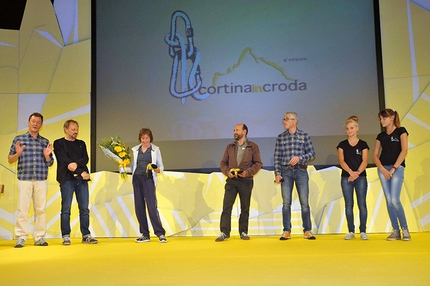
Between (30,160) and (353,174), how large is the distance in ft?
11.6

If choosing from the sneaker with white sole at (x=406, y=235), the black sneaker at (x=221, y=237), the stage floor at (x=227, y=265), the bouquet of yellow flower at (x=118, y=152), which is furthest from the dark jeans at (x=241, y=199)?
the sneaker with white sole at (x=406, y=235)

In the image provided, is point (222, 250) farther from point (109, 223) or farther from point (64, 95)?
point (64, 95)

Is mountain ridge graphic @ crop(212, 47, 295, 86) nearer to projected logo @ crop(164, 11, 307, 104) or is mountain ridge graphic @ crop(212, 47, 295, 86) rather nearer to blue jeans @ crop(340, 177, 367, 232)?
projected logo @ crop(164, 11, 307, 104)

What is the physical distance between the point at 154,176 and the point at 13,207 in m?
2.30

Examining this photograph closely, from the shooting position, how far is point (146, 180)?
18.4ft

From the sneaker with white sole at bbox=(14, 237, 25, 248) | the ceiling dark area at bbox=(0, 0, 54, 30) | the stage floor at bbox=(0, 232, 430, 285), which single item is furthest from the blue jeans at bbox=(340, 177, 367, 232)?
the ceiling dark area at bbox=(0, 0, 54, 30)

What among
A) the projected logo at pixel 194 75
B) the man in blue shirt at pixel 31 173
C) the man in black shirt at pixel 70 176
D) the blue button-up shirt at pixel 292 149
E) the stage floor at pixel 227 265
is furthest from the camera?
the projected logo at pixel 194 75

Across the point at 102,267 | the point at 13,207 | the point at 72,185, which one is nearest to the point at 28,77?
the point at 13,207

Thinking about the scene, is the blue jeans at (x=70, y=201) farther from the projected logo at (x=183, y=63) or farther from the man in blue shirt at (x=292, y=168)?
the man in blue shirt at (x=292, y=168)

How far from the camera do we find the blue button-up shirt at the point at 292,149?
216 inches

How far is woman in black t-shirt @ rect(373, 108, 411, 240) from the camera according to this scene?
505 centimetres

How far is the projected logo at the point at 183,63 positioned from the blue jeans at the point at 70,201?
198 centimetres

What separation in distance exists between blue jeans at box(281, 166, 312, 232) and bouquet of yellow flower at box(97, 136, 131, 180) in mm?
2046

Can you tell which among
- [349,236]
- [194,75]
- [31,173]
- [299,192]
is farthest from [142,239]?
[194,75]
